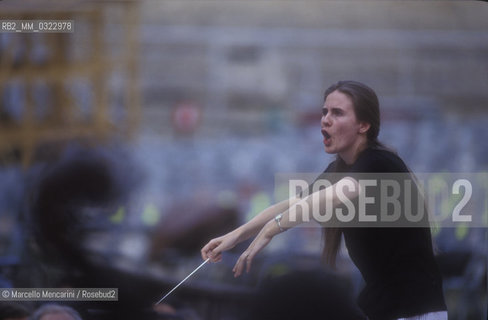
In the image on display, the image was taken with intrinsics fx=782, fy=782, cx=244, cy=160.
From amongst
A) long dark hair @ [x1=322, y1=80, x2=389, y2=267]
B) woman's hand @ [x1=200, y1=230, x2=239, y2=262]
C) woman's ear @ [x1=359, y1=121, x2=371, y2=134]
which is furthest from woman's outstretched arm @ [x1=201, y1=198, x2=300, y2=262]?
woman's ear @ [x1=359, y1=121, x2=371, y2=134]

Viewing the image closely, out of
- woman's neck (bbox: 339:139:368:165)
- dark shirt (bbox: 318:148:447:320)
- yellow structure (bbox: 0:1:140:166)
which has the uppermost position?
yellow structure (bbox: 0:1:140:166)

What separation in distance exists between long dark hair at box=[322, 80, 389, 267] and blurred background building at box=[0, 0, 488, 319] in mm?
32

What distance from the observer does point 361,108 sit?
298cm

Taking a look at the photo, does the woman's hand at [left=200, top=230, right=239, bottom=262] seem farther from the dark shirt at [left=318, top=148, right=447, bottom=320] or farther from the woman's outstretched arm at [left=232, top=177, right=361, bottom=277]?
the dark shirt at [left=318, top=148, right=447, bottom=320]

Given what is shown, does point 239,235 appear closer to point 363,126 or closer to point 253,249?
point 253,249

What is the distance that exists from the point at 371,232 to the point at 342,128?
1.35 ft

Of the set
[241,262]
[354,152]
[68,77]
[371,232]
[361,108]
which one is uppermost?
[68,77]

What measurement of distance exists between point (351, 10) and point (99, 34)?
98 centimetres

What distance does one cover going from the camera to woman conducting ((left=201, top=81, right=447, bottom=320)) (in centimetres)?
297

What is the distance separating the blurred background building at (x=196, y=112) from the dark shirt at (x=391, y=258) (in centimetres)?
6

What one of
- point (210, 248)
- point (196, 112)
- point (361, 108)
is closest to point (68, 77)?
point (196, 112)

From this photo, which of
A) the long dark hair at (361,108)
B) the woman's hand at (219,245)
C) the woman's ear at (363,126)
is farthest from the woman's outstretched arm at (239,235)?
the woman's ear at (363,126)

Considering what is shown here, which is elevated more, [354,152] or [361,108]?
[361,108]

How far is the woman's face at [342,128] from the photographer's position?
9.76ft
